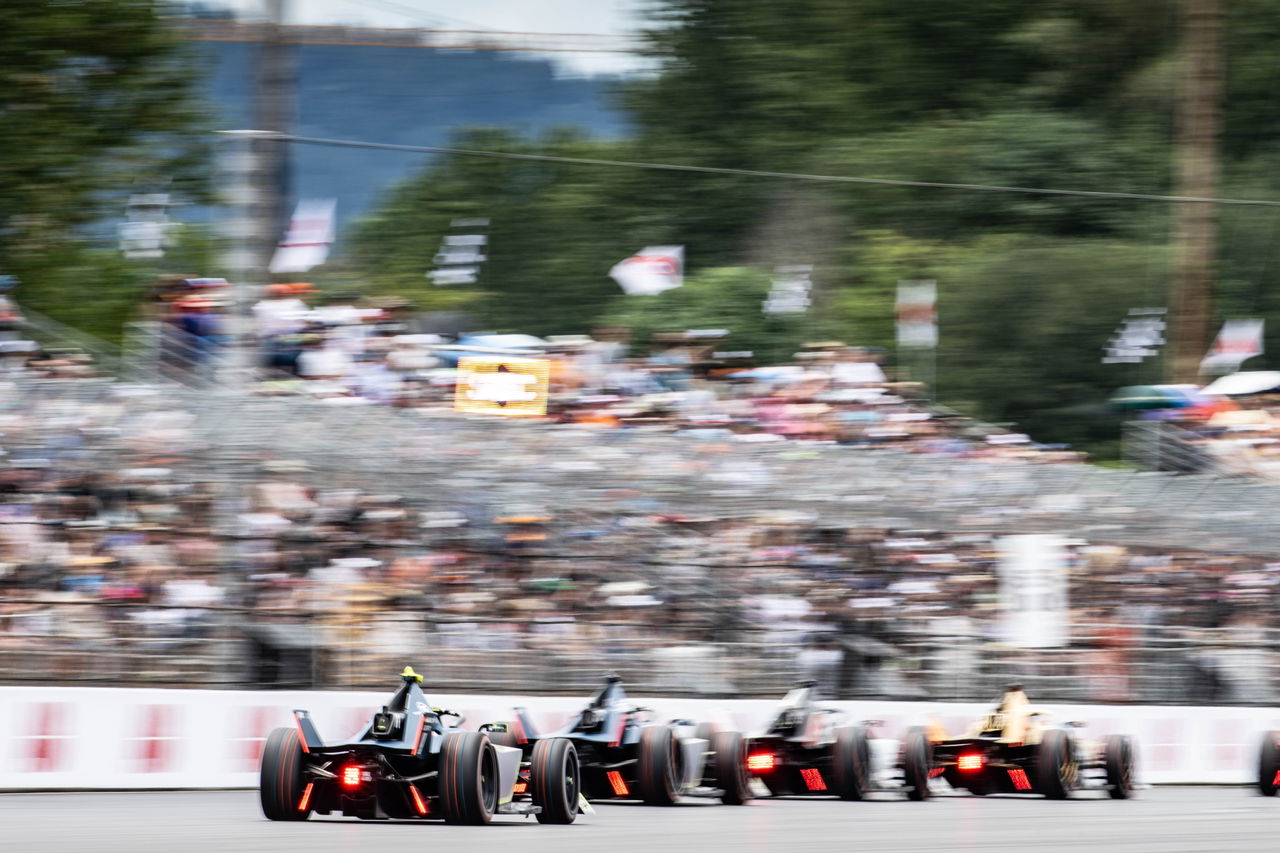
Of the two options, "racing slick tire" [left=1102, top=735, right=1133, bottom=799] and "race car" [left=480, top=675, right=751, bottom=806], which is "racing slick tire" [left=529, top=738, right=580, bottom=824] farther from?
"racing slick tire" [left=1102, top=735, right=1133, bottom=799]

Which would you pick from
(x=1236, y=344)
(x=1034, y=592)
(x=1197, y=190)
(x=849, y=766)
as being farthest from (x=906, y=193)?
(x=849, y=766)

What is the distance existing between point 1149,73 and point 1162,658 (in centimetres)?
2311

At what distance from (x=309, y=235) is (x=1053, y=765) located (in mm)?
10646

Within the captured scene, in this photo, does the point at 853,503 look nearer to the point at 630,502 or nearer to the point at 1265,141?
the point at 630,502

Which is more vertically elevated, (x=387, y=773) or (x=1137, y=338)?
(x=1137, y=338)

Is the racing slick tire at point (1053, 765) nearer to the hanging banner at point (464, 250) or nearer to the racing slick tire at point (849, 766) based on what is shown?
the racing slick tire at point (849, 766)

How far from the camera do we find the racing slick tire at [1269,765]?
1447cm

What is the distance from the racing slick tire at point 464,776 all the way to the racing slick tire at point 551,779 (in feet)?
1.40

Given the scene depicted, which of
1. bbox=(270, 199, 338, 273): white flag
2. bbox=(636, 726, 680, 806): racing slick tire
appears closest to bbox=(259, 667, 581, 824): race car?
bbox=(636, 726, 680, 806): racing slick tire

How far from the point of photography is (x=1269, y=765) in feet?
47.5

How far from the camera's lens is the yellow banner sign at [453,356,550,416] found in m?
17.1

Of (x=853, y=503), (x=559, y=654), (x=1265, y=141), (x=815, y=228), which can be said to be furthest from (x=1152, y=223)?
(x=559, y=654)

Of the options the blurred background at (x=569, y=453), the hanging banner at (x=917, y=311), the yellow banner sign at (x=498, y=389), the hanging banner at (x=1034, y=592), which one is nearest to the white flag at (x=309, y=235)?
the blurred background at (x=569, y=453)

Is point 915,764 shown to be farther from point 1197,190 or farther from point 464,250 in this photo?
point 464,250
